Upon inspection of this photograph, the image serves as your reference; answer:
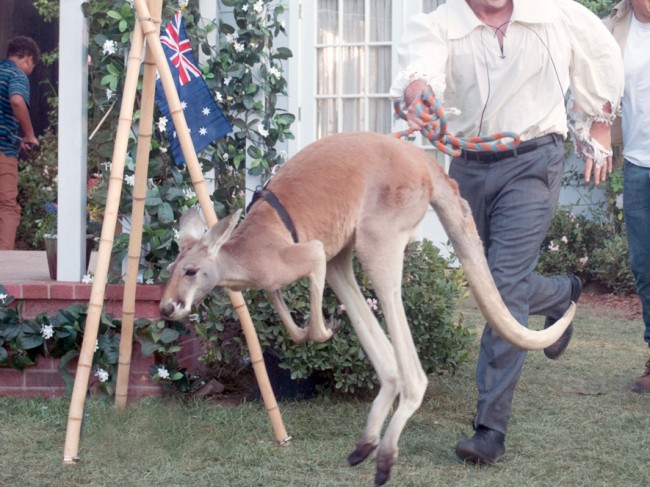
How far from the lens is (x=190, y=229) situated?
366 centimetres

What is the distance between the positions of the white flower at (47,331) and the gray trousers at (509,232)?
2.49 metres

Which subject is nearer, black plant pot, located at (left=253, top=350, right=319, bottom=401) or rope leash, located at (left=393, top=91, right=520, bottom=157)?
rope leash, located at (left=393, top=91, right=520, bottom=157)

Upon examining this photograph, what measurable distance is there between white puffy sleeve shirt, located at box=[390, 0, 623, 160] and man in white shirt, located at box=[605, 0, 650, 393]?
1.42 meters

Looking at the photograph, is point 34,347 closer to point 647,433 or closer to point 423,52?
point 423,52

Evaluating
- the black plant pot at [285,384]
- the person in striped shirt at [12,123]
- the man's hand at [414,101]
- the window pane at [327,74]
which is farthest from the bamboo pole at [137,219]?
the window pane at [327,74]

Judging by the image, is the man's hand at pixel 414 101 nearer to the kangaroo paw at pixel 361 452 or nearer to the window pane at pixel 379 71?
the kangaroo paw at pixel 361 452

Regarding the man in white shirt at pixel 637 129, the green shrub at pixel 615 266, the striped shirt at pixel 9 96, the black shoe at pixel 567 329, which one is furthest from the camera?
the green shrub at pixel 615 266

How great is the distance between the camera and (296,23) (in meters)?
8.92

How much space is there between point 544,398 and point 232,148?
2504 mm

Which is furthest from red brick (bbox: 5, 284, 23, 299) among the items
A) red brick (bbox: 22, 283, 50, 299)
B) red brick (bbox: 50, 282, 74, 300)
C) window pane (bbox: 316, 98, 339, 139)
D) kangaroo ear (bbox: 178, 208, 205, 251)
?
window pane (bbox: 316, 98, 339, 139)

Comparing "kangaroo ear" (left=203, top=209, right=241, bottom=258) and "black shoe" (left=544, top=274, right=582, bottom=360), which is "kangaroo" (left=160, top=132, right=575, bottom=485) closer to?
"kangaroo ear" (left=203, top=209, right=241, bottom=258)

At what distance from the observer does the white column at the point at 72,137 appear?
19.8 ft

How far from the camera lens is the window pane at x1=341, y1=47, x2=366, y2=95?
10.5m

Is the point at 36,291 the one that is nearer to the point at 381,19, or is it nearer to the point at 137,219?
the point at 137,219
